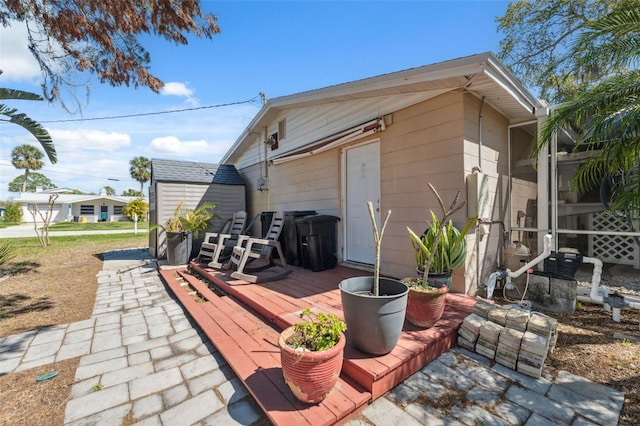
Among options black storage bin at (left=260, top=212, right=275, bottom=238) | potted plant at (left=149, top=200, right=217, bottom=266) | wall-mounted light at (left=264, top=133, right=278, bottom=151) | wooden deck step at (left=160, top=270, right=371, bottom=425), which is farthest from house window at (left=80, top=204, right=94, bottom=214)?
wooden deck step at (left=160, top=270, right=371, bottom=425)

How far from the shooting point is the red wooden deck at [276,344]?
5.52 feet

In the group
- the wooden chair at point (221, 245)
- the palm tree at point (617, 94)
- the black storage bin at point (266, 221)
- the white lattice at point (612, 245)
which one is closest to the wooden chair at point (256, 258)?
the wooden chair at point (221, 245)

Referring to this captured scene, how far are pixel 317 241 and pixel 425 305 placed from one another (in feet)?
8.18

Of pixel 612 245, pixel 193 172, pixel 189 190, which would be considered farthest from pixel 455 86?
pixel 193 172

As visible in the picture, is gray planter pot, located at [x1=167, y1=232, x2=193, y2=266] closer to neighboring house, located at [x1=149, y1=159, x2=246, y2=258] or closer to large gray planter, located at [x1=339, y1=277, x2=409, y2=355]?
neighboring house, located at [x1=149, y1=159, x2=246, y2=258]

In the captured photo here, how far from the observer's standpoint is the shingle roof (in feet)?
24.0

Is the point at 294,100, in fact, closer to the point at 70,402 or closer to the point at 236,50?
the point at 236,50

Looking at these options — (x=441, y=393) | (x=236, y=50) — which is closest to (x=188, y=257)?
(x=236, y=50)

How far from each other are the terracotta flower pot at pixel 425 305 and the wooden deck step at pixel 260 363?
0.85 metres

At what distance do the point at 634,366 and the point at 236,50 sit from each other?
25.5 ft

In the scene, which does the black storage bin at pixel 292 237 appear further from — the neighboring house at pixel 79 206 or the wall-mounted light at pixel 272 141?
the neighboring house at pixel 79 206

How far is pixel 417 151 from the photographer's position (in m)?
3.69

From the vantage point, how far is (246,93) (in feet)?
33.6

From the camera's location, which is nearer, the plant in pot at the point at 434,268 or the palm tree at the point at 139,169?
the plant in pot at the point at 434,268
